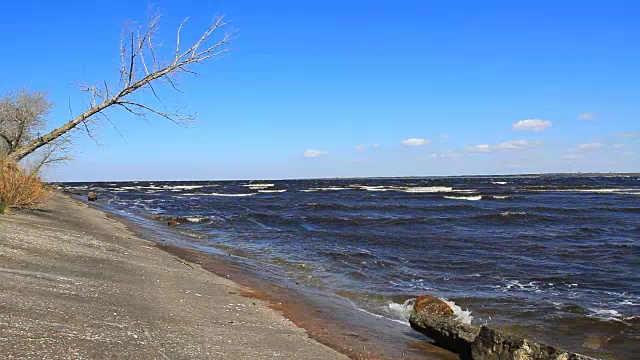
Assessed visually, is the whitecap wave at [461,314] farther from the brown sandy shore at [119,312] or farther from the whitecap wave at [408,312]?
the brown sandy shore at [119,312]

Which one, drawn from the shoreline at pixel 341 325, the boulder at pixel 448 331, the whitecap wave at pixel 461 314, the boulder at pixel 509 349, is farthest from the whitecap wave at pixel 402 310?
the boulder at pixel 509 349

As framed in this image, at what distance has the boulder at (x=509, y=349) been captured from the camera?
4.73 m

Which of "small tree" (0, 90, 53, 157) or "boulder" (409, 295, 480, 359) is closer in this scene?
"boulder" (409, 295, 480, 359)

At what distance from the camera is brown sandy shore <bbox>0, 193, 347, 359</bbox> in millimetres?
3973

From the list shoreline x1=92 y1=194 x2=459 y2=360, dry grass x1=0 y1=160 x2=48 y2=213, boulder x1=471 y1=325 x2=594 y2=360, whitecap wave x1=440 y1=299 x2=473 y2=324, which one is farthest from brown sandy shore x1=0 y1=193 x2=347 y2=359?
dry grass x1=0 y1=160 x2=48 y2=213

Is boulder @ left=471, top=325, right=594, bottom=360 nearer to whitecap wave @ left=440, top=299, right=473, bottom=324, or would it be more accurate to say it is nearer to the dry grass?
whitecap wave @ left=440, top=299, right=473, bottom=324

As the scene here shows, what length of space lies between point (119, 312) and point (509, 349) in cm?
420

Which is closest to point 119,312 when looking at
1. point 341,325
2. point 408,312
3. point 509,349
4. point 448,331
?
point 341,325

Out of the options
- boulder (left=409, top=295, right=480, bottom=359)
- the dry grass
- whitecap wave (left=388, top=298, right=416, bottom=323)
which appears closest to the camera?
boulder (left=409, top=295, right=480, bottom=359)

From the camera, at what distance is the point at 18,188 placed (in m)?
12.5

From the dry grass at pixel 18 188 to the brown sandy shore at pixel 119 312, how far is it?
360 centimetres

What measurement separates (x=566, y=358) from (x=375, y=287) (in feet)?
20.7

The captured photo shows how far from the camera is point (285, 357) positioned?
482 cm

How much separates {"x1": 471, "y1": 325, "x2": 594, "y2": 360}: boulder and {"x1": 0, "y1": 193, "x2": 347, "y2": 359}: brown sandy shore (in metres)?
1.63
